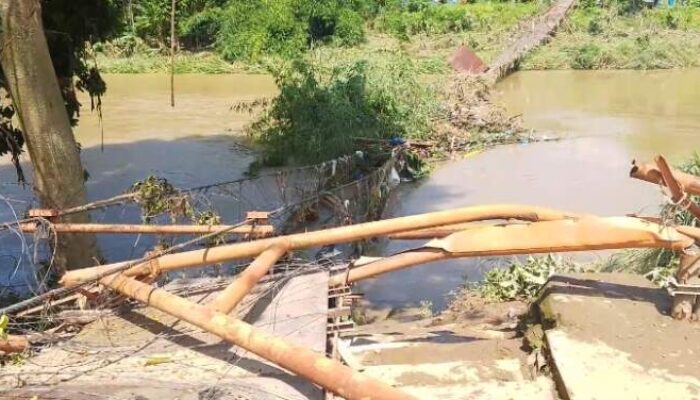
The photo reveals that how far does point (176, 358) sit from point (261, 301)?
2.31ft

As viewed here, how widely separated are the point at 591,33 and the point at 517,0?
6.61m

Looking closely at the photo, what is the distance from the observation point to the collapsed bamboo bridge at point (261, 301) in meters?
3.18

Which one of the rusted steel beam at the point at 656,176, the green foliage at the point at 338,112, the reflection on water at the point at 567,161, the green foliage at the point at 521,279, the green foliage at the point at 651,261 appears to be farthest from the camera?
the green foliage at the point at 338,112

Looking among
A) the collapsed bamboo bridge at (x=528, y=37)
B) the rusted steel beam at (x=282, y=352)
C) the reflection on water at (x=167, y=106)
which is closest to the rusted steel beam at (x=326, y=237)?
the rusted steel beam at (x=282, y=352)

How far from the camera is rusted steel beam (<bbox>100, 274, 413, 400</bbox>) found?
8.96 ft

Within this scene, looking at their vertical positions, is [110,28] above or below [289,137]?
above

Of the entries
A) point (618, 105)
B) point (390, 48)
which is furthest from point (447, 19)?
point (618, 105)

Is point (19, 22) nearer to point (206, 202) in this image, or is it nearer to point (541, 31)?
point (206, 202)

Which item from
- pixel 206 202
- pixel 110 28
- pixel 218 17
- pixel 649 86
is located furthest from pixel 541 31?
pixel 206 202

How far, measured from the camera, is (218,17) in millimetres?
26734

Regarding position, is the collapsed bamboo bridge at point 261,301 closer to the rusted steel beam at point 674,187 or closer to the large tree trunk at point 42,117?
the rusted steel beam at point 674,187

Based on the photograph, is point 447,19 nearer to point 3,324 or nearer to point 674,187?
point 674,187

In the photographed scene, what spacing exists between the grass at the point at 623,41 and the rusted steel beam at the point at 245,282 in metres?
21.5

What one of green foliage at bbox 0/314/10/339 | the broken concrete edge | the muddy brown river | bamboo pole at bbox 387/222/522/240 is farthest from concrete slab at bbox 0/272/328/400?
the muddy brown river
